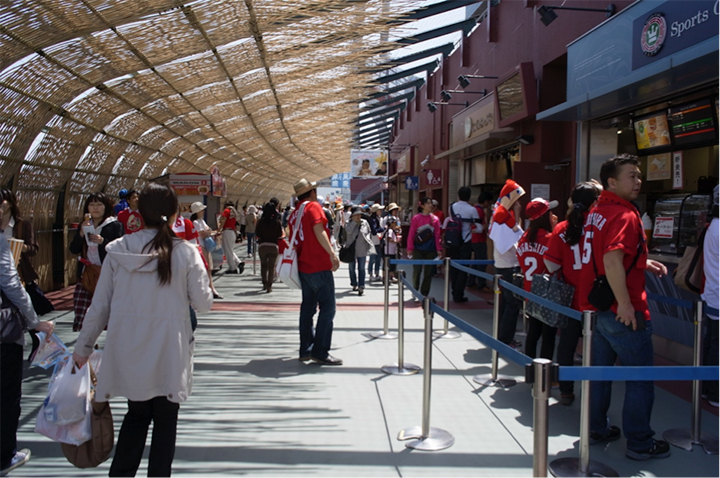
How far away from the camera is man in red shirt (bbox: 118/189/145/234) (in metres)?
5.31

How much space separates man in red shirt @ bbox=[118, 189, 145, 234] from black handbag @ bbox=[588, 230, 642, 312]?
3237 millimetres

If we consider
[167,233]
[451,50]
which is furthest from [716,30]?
[451,50]

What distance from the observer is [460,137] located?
46.8ft

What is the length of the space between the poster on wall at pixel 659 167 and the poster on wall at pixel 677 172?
0.54 ft

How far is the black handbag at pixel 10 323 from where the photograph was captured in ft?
10.4

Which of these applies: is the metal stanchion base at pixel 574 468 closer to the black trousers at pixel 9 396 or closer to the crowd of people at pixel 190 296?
the crowd of people at pixel 190 296

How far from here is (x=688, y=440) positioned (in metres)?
3.91

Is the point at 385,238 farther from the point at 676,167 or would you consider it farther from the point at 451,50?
the point at 451,50

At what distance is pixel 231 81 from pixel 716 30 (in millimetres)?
10053

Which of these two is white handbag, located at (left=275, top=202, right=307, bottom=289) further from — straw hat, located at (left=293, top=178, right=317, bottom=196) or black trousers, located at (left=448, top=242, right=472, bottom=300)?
black trousers, located at (left=448, top=242, right=472, bottom=300)

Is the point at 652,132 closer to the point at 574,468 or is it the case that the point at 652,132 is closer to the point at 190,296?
the point at 574,468

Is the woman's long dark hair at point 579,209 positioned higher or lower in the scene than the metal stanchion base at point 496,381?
higher

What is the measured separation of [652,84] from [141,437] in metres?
5.29

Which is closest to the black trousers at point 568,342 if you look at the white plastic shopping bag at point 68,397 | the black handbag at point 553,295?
the black handbag at point 553,295
